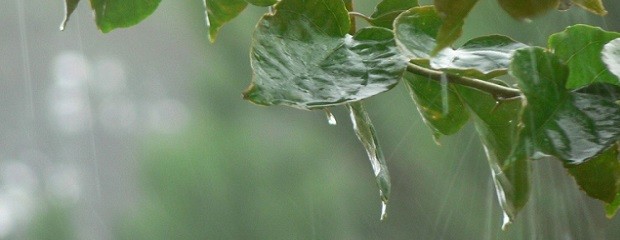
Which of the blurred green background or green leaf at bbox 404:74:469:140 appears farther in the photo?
the blurred green background

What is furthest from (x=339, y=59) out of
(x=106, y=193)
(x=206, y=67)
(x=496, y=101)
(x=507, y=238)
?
(x=106, y=193)

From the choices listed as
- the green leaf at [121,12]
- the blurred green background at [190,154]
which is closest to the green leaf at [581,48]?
the green leaf at [121,12]

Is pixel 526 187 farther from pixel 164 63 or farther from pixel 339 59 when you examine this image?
pixel 164 63

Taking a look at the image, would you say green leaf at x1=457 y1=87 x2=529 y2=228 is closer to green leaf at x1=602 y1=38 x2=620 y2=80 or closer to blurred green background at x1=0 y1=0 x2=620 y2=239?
green leaf at x1=602 y1=38 x2=620 y2=80

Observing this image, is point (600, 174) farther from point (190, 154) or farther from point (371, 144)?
point (190, 154)

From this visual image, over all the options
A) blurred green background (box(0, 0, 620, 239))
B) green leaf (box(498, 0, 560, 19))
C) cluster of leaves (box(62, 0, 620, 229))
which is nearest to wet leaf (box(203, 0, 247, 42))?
cluster of leaves (box(62, 0, 620, 229))

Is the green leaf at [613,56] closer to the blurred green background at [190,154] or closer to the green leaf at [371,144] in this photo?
the green leaf at [371,144]

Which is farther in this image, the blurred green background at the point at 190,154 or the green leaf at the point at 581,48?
the blurred green background at the point at 190,154
